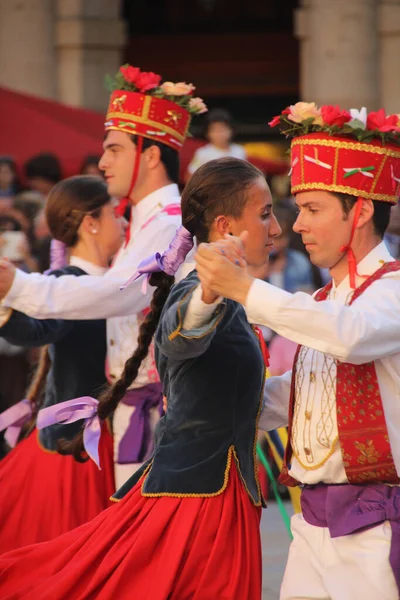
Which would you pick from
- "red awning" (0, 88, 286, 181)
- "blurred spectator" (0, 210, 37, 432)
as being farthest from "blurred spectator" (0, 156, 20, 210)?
"blurred spectator" (0, 210, 37, 432)

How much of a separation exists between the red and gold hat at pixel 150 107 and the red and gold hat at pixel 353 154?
5.39 ft

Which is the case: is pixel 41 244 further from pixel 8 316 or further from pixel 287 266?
pixel 8 316

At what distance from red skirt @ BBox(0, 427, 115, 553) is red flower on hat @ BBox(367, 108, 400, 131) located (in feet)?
6.45

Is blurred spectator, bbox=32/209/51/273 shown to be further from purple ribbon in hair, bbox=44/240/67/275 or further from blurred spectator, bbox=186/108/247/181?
purple ribbon in hair, bbox=44/240/67/275

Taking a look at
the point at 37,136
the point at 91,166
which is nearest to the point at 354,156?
the point at 91,166

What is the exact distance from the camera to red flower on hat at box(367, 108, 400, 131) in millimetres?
3791

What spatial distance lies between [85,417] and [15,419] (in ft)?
2.94

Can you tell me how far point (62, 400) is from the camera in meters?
5.25

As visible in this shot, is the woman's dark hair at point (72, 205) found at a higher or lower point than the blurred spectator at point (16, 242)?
higher

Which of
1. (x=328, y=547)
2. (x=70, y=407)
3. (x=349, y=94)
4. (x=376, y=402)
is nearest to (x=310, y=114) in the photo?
(x=376, y=402)

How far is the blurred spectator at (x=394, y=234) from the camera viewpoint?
26.4ft

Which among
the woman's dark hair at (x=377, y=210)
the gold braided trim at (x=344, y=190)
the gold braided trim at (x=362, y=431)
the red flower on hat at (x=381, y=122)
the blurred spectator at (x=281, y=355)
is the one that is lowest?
the blurred spectator at (x=281, y=355)

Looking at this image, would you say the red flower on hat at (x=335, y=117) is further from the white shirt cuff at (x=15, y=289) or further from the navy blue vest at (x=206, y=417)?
the white shirt cuff at (x=15, y=289)

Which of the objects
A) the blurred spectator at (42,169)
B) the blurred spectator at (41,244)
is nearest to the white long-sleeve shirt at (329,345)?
the blurred spectator at (41,244)
